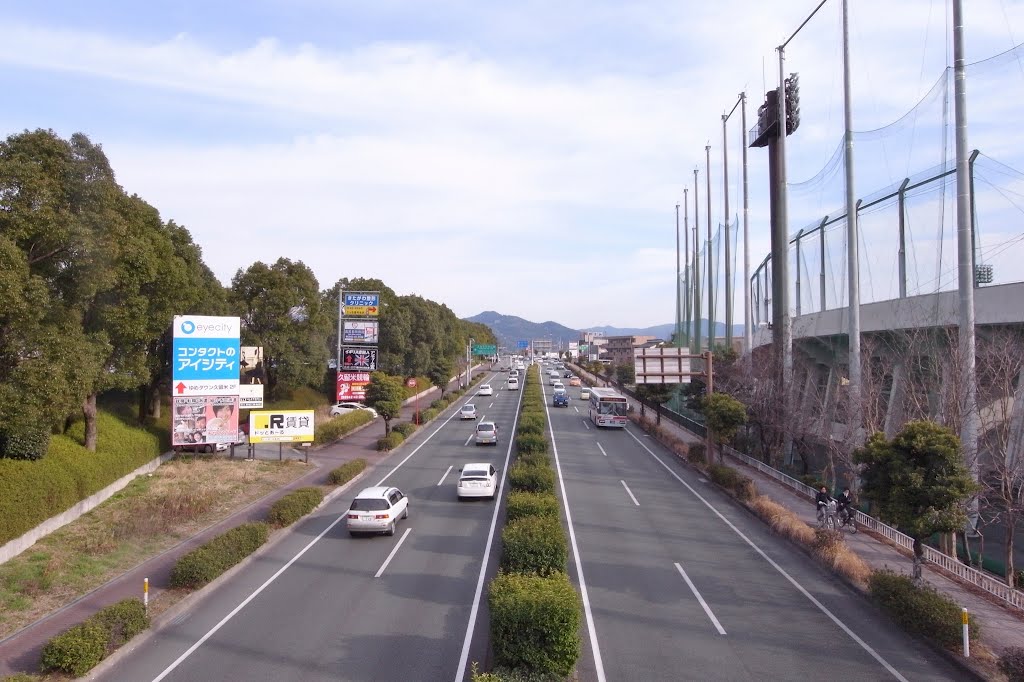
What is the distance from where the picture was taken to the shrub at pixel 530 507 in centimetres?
1653

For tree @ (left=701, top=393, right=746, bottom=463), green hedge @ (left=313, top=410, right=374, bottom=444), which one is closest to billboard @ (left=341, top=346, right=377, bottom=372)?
green hedge @ (left=313, top=410, right=374, bottom=444)

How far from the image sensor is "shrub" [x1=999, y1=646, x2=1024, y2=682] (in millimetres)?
9703

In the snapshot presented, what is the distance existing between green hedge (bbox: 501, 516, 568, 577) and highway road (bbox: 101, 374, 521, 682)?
1191mm

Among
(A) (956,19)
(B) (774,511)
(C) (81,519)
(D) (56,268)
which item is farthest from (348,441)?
(A) (956,19)

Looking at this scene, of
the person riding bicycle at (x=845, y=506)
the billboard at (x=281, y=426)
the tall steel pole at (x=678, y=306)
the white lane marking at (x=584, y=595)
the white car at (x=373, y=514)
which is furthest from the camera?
the tall steel pole at (x=678, y=306)

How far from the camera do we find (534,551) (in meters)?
13.5

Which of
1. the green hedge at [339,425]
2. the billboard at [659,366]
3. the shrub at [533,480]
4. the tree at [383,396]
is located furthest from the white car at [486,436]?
the shrub at [533,480]

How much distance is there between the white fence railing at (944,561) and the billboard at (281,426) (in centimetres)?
2106

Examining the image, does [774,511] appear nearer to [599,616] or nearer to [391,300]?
[599,616]

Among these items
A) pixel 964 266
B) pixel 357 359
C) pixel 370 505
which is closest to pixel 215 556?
pixel 370 505

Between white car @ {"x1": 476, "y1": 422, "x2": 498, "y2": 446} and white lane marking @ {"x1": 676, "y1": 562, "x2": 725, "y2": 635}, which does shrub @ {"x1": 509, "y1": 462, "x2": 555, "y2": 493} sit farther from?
white car @ {"x1": 476, "y1": 422, "x2": 498, "y2": 446}

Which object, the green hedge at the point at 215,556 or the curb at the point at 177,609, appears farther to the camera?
the green hedge at the point at 215,556

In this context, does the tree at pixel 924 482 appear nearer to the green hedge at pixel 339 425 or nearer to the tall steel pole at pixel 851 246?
the tall steel pole at pixel 851 246

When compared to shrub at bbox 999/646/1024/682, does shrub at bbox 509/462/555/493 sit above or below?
above
